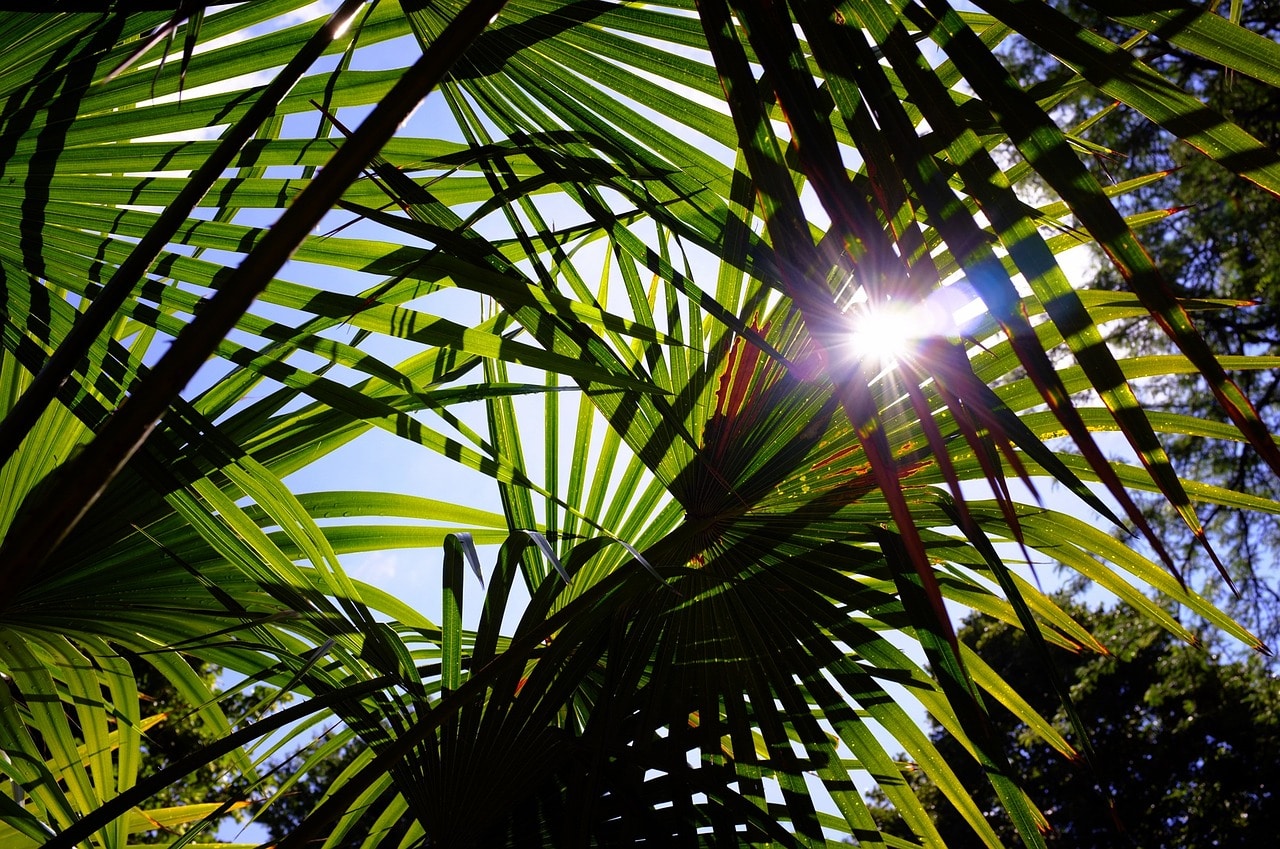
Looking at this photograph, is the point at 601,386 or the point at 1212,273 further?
the point at 1212,273

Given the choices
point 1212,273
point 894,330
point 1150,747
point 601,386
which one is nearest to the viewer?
point 894,330

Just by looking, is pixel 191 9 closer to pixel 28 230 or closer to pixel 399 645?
pixel 28 230

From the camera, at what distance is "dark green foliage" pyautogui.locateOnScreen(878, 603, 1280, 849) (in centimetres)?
803

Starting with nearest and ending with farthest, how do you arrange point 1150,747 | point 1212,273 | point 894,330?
1. point 894,330
2. point 1212,273
3. point 1150,747

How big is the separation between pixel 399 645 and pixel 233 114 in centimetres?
84

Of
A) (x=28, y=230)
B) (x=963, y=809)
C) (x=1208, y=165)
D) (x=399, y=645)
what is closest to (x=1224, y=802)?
(x=1208, y=165)

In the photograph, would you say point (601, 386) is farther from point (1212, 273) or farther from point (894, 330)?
point (1212, 273)

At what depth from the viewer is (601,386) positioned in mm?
1191

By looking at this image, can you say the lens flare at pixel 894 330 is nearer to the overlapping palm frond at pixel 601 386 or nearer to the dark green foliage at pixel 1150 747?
the overlapping palm frond at pixel 601 386

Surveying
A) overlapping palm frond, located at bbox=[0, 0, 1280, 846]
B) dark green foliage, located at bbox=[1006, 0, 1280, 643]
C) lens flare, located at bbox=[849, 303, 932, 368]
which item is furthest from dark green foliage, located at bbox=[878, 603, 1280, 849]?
lens flare, located at bbox=[849, 303, 932, 368]

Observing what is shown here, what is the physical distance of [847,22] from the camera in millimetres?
733

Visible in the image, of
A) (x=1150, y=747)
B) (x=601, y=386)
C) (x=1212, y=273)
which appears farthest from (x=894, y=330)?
(x=1150, y=747)

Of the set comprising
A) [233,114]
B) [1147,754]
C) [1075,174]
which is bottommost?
[1075,174]

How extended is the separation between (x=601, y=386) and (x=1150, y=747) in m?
12.9
